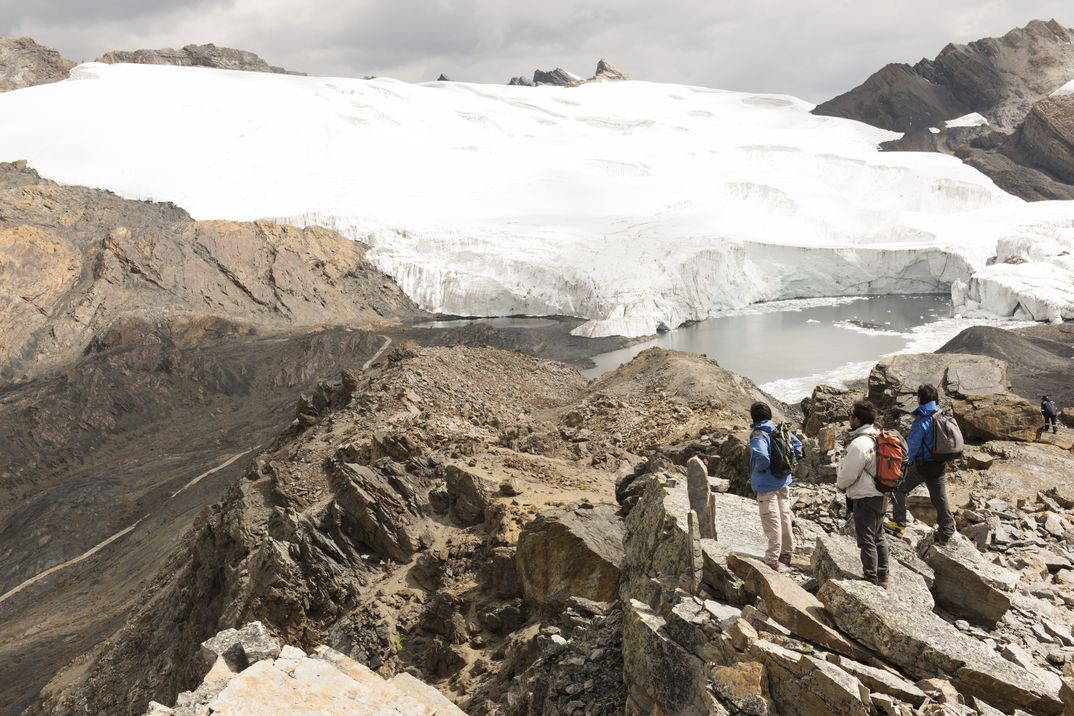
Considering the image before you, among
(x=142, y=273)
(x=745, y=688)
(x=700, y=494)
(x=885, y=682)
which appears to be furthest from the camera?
(x=142, y=273)

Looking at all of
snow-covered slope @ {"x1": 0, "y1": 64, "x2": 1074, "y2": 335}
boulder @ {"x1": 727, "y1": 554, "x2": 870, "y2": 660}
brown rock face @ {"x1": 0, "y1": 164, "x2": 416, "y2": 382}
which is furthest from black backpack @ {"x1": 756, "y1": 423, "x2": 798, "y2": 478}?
brown rock face @ {"x1": 0, "y1": 164, "x2": 416, "y2": 382}

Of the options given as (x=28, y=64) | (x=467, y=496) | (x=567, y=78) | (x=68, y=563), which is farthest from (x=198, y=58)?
(x=467, y=496)

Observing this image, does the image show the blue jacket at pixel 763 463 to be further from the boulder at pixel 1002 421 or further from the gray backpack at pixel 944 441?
the boulder at pixel 1002 421

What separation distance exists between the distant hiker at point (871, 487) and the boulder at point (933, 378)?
26.7ft

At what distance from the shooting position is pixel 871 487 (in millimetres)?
5281

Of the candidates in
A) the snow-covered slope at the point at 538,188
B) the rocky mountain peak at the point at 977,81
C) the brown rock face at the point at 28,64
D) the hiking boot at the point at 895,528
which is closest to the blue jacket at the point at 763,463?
the hiking boot at the point at 895,528

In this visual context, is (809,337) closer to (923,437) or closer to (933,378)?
(933,378)

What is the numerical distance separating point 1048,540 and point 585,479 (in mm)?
6344

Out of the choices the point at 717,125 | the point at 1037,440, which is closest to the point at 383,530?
the point at 1037,440

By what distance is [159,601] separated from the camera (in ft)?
48.3

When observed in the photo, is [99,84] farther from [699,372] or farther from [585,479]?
[585,479]

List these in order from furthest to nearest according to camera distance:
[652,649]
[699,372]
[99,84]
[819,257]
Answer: [99,84] < [819,257] < [699,372] < [652,649]

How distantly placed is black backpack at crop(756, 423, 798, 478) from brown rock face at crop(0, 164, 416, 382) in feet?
148

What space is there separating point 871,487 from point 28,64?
120 metres
